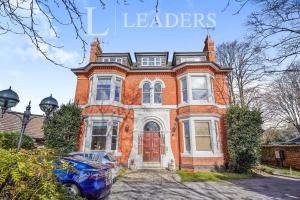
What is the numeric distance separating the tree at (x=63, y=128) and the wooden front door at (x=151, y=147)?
17.2 ft

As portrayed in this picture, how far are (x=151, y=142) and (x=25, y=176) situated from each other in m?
12.5

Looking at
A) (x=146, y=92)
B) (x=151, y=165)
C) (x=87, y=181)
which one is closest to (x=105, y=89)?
(x=146, y=92)

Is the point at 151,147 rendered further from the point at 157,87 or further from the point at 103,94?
the point at 103,94

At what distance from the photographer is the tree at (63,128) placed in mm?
12578

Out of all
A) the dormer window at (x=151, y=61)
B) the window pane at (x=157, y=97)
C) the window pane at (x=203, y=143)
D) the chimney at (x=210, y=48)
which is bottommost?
the window pane at (x=203, y=143)

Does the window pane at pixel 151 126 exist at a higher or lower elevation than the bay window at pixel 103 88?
lower

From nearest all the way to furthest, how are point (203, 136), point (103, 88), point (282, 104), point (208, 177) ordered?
point (208, 177), point (203, 136), point (103, 88), point (282, 104)

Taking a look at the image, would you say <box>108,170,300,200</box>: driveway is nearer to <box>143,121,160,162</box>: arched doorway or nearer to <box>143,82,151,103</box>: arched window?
<box>143,121,160,162</box>: arched doorway

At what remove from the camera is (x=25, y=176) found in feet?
6.77

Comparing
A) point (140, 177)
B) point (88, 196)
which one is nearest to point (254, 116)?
point (140, 177)

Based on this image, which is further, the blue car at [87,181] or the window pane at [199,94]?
the window pane at [199,94]

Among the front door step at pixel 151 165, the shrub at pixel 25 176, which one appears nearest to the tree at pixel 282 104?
the front door step at pixel 151 165

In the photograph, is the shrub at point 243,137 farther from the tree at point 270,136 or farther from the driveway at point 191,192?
the tree at point 270,136

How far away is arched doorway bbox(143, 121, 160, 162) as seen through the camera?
13914 mm
